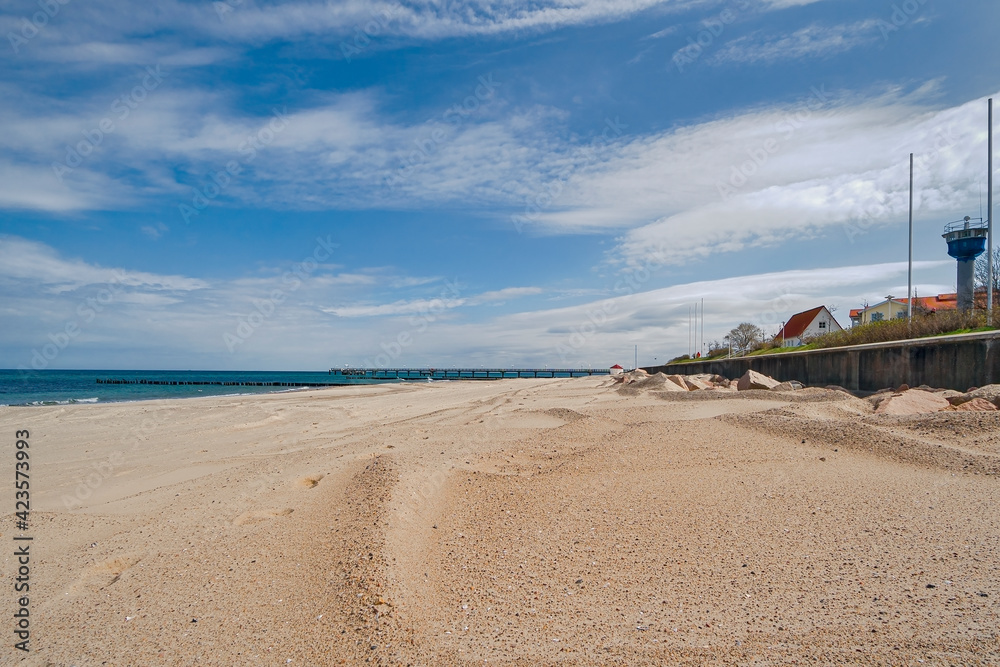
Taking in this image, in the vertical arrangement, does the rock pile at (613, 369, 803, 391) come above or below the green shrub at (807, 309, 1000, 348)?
below

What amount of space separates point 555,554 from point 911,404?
691 centimetres

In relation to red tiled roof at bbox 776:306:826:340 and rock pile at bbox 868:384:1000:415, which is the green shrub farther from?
red tiled roof at bbox 776:306:826:340

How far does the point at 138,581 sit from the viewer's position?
353 cm

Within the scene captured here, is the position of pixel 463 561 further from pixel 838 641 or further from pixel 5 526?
pixel 5 526

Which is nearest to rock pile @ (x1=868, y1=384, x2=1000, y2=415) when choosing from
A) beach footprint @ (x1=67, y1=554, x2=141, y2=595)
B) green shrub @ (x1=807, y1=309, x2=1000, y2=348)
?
green shrub @ (x1=807, y1=309, x2=1000, y2=348)

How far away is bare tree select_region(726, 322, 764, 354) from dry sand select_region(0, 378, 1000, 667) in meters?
51.6

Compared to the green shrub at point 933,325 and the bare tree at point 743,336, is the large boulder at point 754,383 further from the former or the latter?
the bare tree at point 743,336

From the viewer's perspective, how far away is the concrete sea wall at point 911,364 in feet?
34.0

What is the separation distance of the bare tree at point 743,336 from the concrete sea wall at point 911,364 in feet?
123

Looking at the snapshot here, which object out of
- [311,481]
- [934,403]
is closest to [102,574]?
[311,481]

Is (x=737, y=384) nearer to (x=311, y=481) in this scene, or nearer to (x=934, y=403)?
(x=934, y=403)

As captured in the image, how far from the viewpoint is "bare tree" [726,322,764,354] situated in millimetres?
53500

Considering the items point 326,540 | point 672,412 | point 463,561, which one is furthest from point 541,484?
point 672,412

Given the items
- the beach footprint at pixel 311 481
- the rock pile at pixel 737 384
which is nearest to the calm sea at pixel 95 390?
the beach footprint at pixel 311 481
